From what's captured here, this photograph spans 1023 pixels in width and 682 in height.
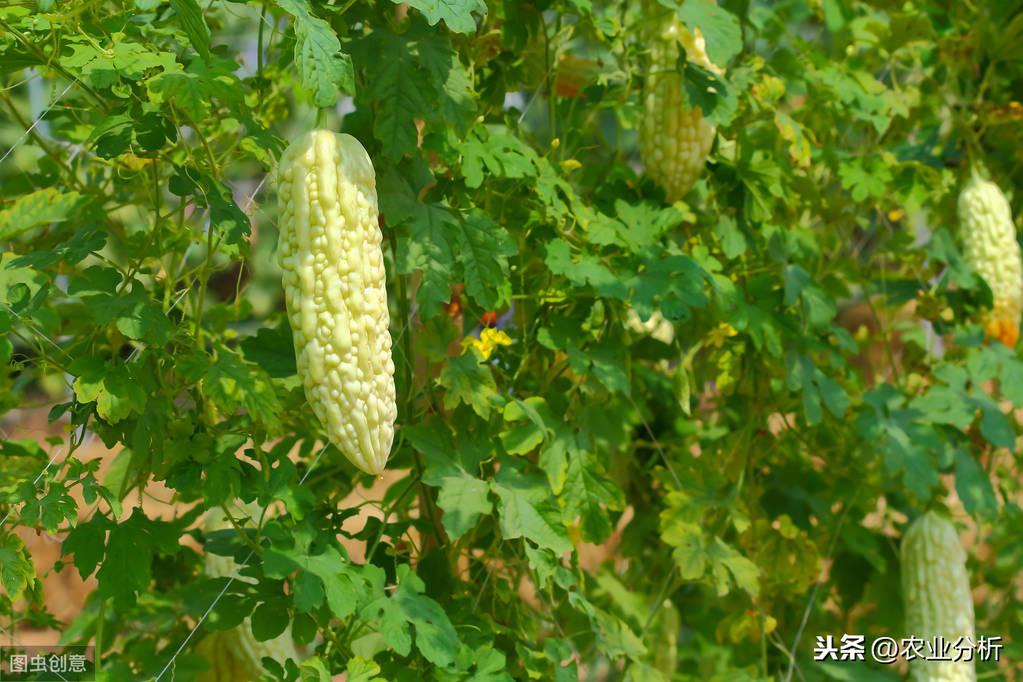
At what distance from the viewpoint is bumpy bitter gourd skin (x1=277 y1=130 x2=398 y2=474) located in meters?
1.32

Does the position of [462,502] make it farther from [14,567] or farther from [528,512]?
[14,567]

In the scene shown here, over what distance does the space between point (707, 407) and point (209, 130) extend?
138 centimetres

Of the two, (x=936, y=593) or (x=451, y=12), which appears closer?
(x=451, y=12)

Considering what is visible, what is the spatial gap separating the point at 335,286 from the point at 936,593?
4.62ft

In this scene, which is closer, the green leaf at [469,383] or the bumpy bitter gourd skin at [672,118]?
the green leaf at [469,383]

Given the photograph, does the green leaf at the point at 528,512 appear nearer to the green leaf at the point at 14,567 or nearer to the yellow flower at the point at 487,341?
the yellow flower at the point at 487,341

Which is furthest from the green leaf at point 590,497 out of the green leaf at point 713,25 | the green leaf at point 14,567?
the green leaf at point 14,567

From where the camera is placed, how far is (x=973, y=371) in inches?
92.7

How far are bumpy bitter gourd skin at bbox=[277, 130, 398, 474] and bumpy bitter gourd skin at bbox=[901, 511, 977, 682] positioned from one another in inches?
50.7

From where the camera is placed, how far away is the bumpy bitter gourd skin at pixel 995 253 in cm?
237

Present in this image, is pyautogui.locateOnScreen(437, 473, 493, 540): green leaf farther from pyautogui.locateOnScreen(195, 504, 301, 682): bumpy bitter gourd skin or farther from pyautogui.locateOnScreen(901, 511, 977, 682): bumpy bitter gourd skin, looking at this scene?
pyautogui.locateOnScreen(901, 511, 977, 682): bumpy bitter gourd skin

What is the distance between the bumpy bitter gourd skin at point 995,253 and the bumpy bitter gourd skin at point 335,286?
4.90 feet

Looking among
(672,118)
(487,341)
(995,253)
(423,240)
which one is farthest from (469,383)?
(995,253)

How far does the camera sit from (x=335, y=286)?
1310 millimetres
